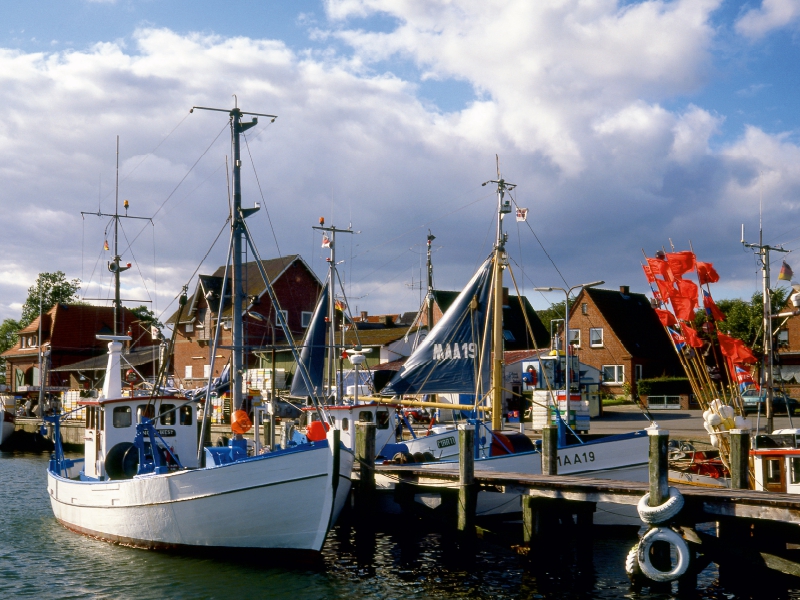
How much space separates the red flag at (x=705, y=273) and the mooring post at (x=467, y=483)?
9.02 meters

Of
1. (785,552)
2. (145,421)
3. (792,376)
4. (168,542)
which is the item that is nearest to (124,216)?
(145,421)

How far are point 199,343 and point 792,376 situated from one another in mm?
40521

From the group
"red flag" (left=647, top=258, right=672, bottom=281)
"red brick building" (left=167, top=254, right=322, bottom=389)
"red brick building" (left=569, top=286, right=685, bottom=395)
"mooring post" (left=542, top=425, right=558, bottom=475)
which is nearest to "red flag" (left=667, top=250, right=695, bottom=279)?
"red flag" (left=647, top=258, right=672, bottom=281)

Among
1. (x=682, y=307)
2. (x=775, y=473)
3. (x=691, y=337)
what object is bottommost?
(x=775, y=473)

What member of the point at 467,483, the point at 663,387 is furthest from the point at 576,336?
the point at 467,483

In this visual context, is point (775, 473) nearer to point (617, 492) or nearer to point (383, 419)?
point (617, 492)

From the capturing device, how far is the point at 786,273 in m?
25.3

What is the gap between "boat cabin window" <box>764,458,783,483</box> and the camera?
18125mm

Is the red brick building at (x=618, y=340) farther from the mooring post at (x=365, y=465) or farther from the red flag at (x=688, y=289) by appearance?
the mooring post at (x=365, y=465)

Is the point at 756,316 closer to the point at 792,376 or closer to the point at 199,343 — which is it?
the point at 792,376

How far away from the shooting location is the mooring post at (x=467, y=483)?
18094mm

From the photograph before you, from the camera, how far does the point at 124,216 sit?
38000 mm

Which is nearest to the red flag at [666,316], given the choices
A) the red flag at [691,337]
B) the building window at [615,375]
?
the red flag at [691,337]

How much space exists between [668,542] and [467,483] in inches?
174
